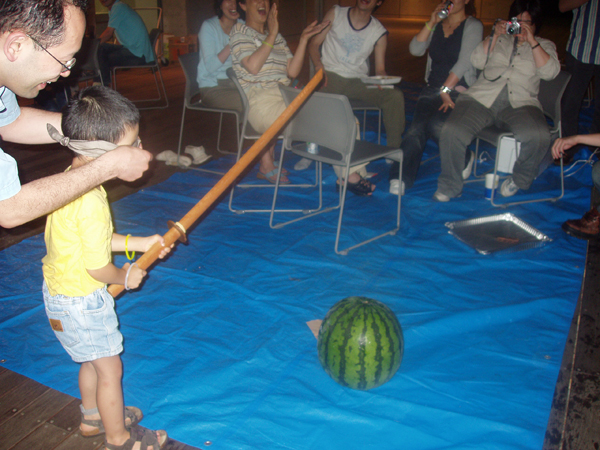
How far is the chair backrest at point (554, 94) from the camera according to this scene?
118 inches

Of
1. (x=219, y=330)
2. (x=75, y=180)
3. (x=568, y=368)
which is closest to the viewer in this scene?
(x=75, y=180)

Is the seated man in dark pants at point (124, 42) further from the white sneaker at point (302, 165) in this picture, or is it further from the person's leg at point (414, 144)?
the person's leg at point (414, 144)

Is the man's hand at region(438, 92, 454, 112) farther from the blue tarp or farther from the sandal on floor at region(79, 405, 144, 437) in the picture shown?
the sandal on floor at region(79, 405, 144, 437)

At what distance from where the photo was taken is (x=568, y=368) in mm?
1782

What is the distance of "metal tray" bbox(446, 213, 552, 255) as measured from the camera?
2.65 metres

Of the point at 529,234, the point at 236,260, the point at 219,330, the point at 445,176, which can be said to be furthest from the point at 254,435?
the point at 445,176

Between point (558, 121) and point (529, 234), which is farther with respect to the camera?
point (558, 121)

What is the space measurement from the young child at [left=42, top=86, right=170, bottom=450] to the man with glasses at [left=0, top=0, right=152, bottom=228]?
0.09 metres

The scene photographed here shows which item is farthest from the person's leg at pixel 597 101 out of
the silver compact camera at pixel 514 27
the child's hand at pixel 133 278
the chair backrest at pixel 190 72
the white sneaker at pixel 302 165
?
the child's hand at pixel 133 278

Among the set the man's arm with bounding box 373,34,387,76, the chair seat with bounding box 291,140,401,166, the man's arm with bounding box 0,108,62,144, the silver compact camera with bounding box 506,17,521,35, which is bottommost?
the chair seat with bounding box 291,140,401,166

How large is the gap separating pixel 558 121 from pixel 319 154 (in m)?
1.75

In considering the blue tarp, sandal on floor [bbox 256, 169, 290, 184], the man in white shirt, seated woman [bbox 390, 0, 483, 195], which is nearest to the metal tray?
the blue tarp

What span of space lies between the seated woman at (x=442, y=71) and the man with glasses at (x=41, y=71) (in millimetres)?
2572

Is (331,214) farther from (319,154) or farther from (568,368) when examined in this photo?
(568,368)
